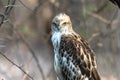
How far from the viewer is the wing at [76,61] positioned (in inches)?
252

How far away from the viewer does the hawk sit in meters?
6.39

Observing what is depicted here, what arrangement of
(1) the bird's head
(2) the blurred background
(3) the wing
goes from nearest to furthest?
(3) the wing, (1) the bird's head, (2) the blurred background

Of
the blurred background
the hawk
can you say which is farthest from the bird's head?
the blurred background

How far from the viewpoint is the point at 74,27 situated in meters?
9.67

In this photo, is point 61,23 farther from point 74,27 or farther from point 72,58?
point 74,27

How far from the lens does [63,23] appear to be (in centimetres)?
657

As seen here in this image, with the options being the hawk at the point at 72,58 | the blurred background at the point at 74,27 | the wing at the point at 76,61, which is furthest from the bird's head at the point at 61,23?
the blurred background at the point at 74,27

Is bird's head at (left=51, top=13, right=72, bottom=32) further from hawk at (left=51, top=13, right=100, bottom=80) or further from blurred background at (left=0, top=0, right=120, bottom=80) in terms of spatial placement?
blurred background at (left=0, top=0, right=120, bottom=80)

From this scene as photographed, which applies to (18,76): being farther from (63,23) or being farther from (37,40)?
(37,40)

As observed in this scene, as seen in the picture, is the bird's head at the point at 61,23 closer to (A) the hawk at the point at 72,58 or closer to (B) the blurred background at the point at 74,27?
(A) the hawk at the point at 72,58

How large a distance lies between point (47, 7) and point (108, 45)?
1.50 metres

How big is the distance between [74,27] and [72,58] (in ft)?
10.7

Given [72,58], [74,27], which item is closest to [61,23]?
[72,58]

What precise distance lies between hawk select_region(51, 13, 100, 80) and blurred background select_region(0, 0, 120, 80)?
6.19 ft
